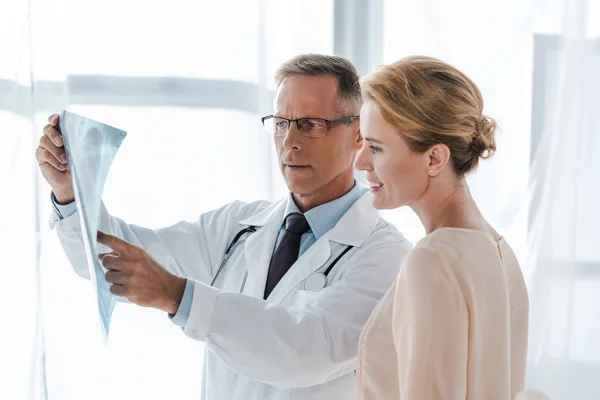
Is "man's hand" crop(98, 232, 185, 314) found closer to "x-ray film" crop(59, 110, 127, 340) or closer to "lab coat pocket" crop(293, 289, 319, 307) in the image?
"x-ray film" crop(59, 110, 127, 340)

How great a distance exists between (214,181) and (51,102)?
0.52 m

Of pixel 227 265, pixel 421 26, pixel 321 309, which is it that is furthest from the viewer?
pixel 421 26

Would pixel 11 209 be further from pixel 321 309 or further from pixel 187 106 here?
pixel 321 309

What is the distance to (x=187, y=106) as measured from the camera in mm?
2277

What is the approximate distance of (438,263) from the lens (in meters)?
1.02

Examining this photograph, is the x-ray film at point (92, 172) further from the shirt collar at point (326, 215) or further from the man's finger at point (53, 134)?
the shirt collar at point (326, 215)

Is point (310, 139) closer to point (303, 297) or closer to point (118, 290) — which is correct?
point (303, 297)

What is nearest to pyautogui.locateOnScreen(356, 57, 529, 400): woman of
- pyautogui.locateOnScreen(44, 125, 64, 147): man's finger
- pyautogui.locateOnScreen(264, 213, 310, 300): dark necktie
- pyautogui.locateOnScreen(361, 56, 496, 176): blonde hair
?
pyautogui.locateOnScreen(361, 56, 496, 176): blonde hair

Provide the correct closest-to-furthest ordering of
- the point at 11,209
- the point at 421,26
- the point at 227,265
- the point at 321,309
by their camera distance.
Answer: the point at 321,309
the point at 227,265
the point at 11,209
the point at 421,26

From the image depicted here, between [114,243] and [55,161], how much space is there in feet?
0.94

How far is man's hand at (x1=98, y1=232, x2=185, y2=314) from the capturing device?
115 cm

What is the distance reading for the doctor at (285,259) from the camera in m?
1.25

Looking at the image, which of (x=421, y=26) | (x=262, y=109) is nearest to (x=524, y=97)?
(x=421, y=26)

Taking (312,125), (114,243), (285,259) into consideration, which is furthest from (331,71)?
(114,243)
